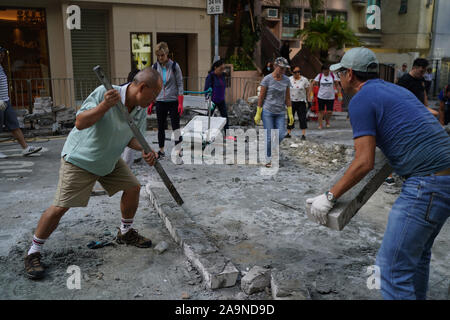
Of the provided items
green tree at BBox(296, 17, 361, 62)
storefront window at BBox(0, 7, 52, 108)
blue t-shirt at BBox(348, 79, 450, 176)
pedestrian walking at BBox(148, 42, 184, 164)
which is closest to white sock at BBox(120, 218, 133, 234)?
blue t-shirt at BBox(348, 79, 450, 176)

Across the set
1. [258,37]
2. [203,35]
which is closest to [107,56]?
[203,35]

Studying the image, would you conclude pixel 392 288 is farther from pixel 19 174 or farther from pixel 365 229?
pixel 19 174

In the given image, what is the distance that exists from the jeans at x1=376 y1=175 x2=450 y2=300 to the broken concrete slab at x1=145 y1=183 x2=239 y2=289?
4.48 ft

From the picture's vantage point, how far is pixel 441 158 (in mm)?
2637

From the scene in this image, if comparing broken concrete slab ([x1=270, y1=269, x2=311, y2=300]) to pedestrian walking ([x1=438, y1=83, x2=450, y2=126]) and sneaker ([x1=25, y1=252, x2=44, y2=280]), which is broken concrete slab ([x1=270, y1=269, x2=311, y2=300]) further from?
pedestrian walking ([x1=438, y1=83, x2=450, y2=126])

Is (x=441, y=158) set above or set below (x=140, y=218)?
above

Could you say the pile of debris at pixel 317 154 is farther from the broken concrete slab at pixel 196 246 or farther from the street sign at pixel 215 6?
the street sign at pixel 215 6

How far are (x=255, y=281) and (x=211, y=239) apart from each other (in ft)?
4.28

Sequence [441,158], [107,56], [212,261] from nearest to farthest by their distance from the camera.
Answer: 1. [441,158]
2. [212,261]
3. [107,56]

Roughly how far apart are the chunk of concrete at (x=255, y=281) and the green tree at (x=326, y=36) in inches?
667

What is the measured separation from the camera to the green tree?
19000 mm

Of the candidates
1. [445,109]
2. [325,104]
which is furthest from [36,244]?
[445,109]

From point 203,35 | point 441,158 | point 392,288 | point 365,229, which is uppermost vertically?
Result: point 203,35

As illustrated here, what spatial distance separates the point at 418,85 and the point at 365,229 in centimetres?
300
